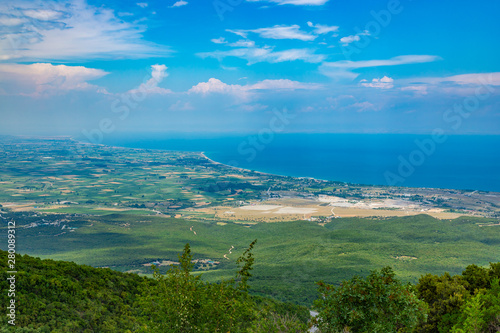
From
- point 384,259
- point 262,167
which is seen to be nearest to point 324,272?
point 384,259

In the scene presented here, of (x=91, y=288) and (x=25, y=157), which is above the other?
(x=25, y=157)

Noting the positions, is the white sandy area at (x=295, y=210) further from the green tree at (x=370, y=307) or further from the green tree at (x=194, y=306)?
the green tree at (x=194, y=306)

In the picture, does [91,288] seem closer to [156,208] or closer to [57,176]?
[156,208]

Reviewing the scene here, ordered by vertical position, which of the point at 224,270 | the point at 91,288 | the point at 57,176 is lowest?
the point at 224,270

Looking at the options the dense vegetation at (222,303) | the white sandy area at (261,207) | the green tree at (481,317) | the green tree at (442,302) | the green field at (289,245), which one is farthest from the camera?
the white sandy area at (261,207)

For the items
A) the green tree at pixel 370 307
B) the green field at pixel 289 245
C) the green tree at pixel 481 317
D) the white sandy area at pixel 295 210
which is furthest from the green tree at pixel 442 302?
the white sandy area at pixel 295 210

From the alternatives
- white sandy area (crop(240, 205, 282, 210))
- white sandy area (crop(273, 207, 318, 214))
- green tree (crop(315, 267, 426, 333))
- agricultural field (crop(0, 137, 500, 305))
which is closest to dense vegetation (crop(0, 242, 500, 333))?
green tree (crop(315, 267, 426, 333))
